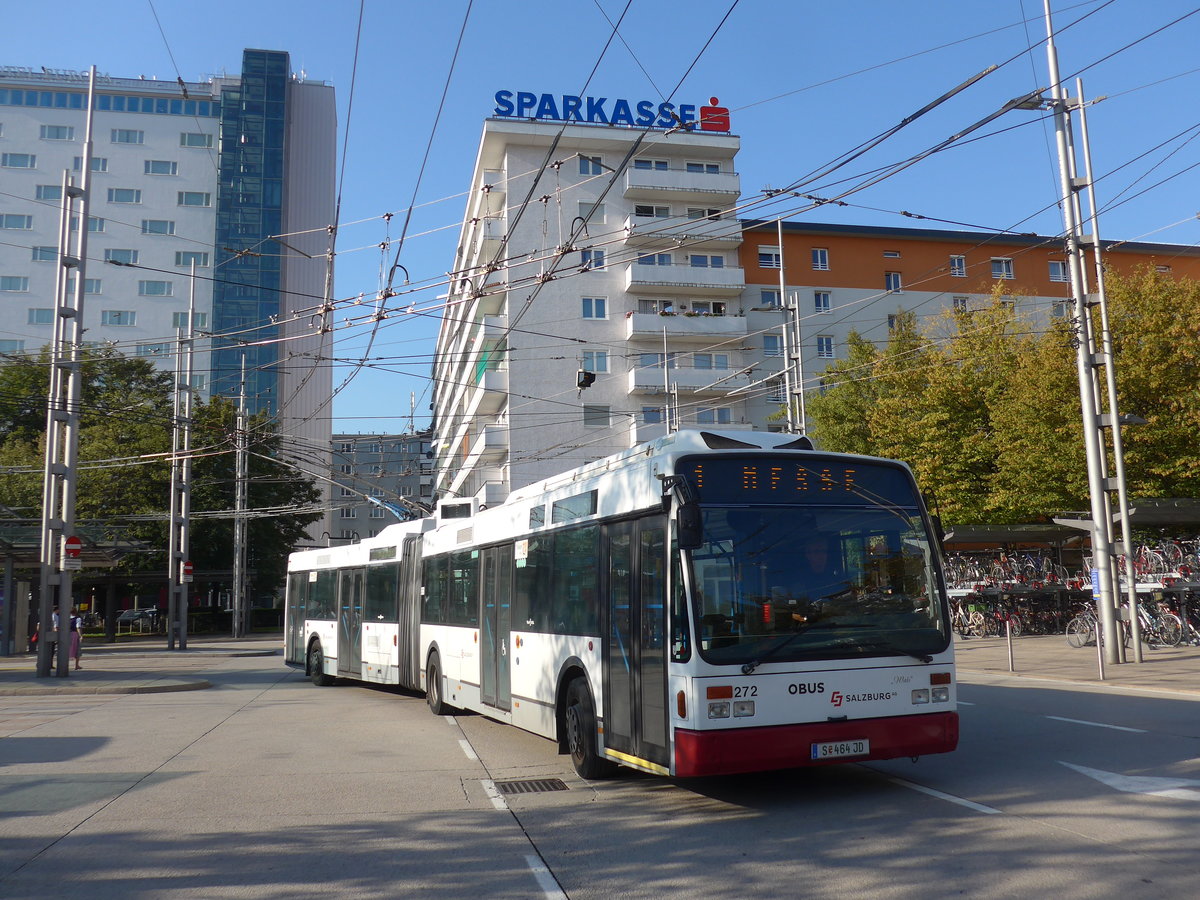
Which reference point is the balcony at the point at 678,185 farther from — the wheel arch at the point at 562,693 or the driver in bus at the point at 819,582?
the driver in bus at the point at 819,582

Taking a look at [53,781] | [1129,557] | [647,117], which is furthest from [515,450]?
[53,781]

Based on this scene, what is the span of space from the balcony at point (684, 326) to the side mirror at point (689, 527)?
1756 inches

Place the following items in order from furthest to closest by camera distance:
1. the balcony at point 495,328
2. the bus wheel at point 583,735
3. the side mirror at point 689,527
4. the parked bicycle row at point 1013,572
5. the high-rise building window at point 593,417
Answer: the high-rise building window at point 593,417, the balcony at point 495,328, the parked bicycle row at point 1013,572, the bus wheel at point 583,735, the side mirror at point 689,527

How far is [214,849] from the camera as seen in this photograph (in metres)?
7.20

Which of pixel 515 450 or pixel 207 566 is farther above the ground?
pixel 515 450

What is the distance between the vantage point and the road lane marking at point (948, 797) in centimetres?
748

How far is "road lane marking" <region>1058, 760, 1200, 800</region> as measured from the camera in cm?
780

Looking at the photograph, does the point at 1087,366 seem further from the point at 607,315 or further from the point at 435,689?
the point at 607,315

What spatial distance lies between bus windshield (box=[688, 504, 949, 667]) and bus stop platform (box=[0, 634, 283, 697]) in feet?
58.1

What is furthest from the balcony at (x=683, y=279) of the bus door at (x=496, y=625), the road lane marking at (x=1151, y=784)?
the road lane marking at (x=1151, y=784)

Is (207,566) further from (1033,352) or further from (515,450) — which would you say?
(1033,352)

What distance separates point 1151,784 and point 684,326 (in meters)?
45.1

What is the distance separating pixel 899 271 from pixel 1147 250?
46.5ft

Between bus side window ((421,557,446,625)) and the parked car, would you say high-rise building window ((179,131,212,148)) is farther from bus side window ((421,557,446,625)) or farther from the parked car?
bus side window ((421,557,446,625))
